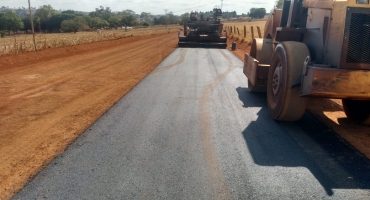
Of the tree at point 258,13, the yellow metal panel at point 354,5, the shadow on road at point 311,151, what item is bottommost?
the shadow on road at point 311,151

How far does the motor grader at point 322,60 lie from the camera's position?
527 cm

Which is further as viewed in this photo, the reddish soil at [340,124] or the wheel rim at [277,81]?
the wheel rim at [277,81]

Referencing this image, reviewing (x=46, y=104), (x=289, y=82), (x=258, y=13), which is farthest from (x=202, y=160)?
(x=258, y=13)

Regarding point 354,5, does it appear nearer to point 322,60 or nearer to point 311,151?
point 322,60

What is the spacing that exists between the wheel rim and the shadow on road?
53 cm

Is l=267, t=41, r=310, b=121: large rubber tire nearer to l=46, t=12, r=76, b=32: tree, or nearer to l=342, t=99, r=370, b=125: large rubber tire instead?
l=342, t=99, r=370, b=125: large rubber tire

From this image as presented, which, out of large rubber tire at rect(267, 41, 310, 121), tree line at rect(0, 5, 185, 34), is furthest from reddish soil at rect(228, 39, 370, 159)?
tree line at rect(0, 5, 185, 34)

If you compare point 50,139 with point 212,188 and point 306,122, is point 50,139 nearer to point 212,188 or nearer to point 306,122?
point 212,188

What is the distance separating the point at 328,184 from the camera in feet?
13.7

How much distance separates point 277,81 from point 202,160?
9.49 ft

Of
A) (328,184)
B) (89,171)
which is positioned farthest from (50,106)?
(328,184)

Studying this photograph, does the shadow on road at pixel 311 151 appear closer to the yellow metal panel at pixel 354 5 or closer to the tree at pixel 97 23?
the yellow metal panel at pixel 354 5

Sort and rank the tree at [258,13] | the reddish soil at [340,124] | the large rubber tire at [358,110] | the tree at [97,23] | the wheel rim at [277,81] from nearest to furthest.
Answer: the reddish soil at [340,124]
the large rubber tire at [358,110]
the wheel rim at [277,81]
the tree at [97,23]
the tree at [258,13]

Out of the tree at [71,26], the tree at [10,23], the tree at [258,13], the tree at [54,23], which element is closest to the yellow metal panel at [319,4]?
the tree at [71,26]
